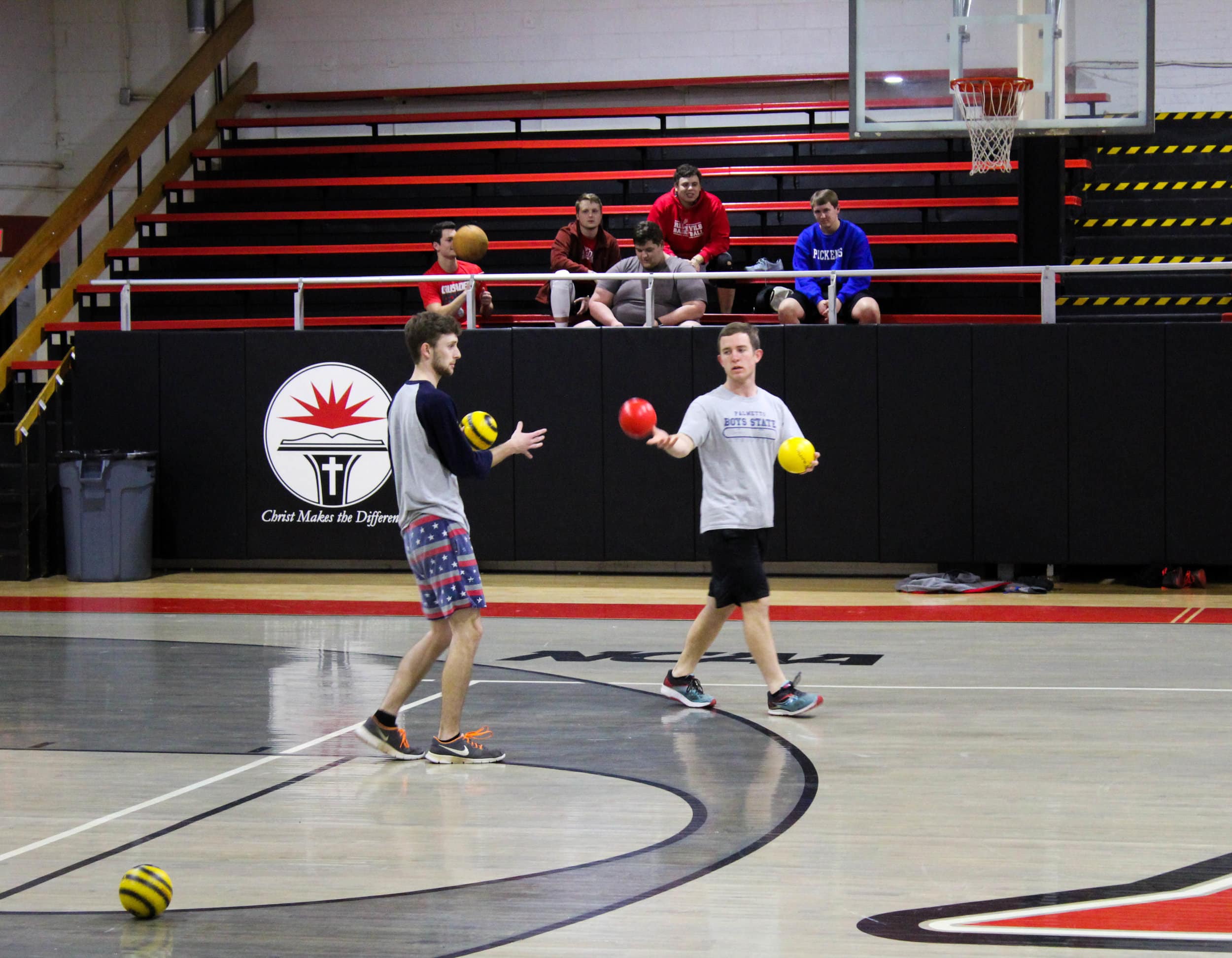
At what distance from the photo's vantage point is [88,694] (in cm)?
818

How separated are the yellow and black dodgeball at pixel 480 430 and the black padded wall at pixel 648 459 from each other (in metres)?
6.32

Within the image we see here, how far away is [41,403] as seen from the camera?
1362 centimetres

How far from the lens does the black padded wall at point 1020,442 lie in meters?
12.3

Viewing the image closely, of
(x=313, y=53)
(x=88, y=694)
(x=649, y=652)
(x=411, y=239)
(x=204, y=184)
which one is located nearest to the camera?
(x=88, y=694)

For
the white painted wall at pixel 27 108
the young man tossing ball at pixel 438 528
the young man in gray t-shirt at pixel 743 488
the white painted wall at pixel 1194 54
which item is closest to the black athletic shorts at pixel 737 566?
the young man in gray t-shirt at pixel 743 488

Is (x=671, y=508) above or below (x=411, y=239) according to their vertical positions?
below

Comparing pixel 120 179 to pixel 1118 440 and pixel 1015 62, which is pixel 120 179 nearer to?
pixel 1015 62

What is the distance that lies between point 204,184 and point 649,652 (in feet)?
38.9

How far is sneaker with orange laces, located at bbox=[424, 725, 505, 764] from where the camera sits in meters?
6.53

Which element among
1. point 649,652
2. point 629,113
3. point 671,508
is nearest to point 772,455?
point 649,652

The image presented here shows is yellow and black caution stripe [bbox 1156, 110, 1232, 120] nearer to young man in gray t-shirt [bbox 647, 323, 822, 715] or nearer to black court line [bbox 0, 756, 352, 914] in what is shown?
young man in gray t-shirt [bbox 647, 323, 822, 715]

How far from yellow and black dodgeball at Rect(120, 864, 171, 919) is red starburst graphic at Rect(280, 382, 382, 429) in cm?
913

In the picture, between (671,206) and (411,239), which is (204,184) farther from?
(671,206)

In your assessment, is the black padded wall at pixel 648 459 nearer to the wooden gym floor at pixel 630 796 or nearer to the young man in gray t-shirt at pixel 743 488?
the wooden gym floor at pixel 630 796
